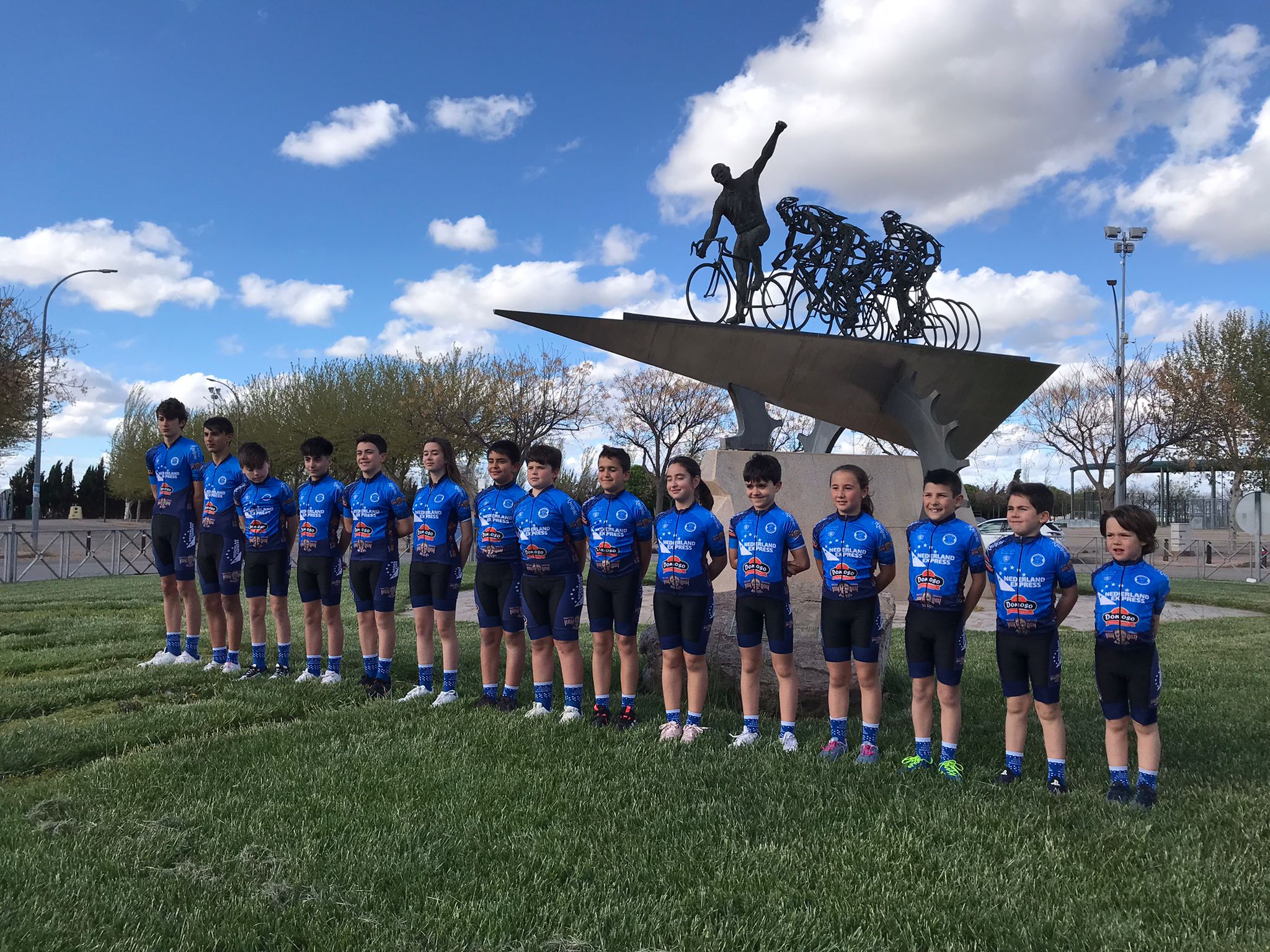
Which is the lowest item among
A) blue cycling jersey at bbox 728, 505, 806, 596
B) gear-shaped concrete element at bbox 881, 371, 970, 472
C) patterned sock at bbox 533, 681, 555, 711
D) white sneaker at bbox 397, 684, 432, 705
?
white sneaker at bbox 397, 684, 432, 705

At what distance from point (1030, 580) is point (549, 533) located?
114 inches

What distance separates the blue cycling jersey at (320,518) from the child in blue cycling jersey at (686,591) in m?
2.88

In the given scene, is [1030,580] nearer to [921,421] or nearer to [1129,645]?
[1129,645]

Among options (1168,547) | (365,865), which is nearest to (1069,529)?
(1168,547)

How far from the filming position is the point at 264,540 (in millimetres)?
6895

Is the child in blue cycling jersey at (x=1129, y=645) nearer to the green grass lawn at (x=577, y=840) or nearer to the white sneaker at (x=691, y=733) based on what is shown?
Answer: the green grass lawn at (x=577, y=840)

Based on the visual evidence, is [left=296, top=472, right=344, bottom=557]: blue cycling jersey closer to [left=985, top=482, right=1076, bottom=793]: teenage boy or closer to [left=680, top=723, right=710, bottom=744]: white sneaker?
[left=680, top=723, right=710, bottom=744]: white sneaker

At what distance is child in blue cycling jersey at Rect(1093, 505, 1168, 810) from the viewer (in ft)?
13.6

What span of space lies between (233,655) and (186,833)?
12.6 feet

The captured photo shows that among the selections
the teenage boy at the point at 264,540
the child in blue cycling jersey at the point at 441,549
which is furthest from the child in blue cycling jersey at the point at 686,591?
the teenage boy at the point at 264,540

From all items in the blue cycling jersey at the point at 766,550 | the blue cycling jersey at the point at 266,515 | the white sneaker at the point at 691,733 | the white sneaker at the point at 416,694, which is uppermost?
the blue cycling jersey at the point at 266,515

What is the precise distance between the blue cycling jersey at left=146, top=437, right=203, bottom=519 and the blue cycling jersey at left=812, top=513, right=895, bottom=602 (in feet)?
17.8

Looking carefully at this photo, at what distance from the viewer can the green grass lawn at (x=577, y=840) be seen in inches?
114

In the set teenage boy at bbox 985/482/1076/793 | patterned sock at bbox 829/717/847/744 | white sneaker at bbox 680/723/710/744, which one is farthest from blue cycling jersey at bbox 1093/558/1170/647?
white sneaker at bbox 680/723/710/744
